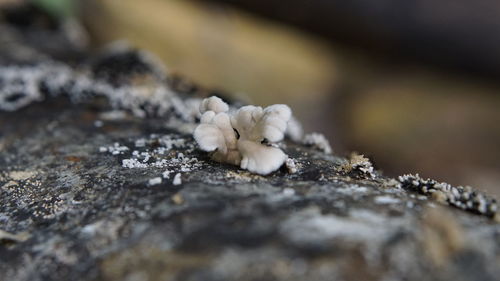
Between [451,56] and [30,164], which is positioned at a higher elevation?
[451,56]

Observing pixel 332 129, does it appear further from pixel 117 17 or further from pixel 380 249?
pixel 380 249

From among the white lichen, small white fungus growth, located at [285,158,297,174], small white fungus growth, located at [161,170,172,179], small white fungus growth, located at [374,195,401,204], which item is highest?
the white lichen

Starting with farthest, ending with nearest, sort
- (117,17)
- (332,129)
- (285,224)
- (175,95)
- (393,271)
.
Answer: (332,129)
(117,17)
(175,95)
(285,224)
(393,271)

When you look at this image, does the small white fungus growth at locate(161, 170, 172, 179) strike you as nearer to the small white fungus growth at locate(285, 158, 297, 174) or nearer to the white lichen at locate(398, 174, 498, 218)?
the small white fungus growth at locate(285, 158, 297, 174)

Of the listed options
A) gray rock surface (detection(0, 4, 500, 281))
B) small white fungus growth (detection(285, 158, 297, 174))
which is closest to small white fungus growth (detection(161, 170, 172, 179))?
gray rock surface (detection(0, 4, 500, 281))

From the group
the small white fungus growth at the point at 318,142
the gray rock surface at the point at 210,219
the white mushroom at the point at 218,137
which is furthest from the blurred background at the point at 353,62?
the white mushroom at the point at 218,137

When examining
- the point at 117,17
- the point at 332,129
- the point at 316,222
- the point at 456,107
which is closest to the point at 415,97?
the point at 456,107

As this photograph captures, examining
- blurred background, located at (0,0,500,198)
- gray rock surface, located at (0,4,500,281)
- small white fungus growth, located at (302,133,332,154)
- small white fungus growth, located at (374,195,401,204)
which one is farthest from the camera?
blurred background, located at (0,0,500,198)
